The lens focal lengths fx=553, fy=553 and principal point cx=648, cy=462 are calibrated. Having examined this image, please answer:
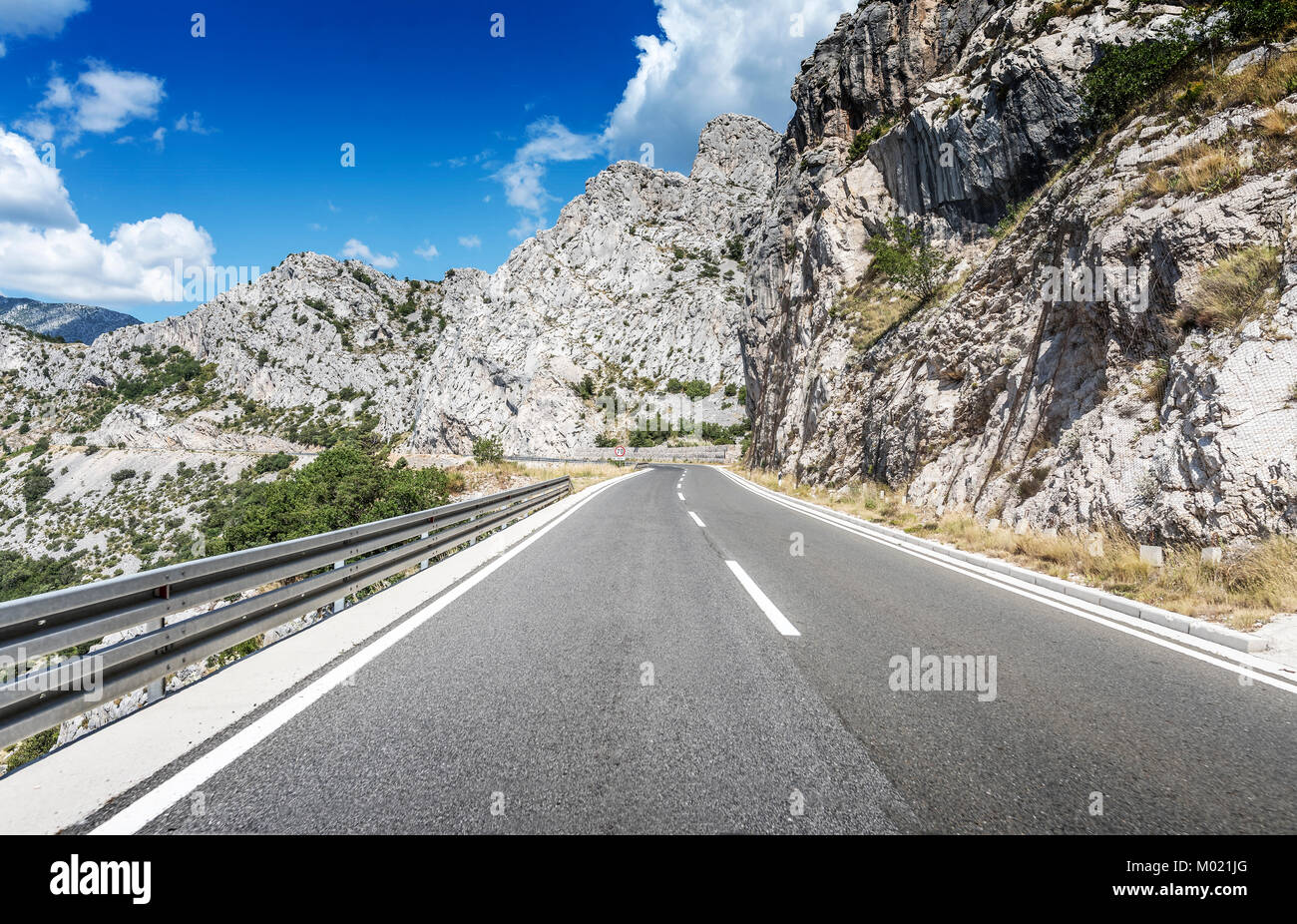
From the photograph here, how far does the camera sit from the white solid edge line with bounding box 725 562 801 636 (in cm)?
485

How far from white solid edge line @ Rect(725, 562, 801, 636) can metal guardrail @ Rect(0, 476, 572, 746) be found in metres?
4.16

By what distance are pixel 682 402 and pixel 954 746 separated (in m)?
81.1

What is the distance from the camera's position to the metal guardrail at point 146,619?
2.62 meters

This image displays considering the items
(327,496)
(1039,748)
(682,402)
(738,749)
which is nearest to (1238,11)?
(1039,748)

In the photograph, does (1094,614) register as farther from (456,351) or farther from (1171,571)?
(456,351)

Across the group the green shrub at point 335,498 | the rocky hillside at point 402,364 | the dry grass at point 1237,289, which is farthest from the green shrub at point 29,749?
the rocky hillside at point 402,364

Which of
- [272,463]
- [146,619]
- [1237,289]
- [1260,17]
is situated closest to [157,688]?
[146,619]

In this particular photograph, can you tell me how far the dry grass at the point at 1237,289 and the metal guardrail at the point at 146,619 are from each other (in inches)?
434

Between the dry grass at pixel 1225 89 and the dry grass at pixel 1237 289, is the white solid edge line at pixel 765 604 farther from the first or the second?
the dry grass at pixel 1225 89

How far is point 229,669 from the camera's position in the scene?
388 centimetres

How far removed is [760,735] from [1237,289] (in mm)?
9190

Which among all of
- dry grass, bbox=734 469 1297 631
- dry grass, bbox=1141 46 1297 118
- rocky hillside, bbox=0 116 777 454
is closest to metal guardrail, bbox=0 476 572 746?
dry grass, bbox=734 469 1297 631

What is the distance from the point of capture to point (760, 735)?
296cm

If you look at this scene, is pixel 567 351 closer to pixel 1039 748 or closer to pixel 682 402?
pixel 682 402
